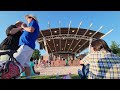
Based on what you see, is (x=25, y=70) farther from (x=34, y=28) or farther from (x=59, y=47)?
(x=59, y=47)

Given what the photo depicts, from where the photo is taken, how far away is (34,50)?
10.6 feet

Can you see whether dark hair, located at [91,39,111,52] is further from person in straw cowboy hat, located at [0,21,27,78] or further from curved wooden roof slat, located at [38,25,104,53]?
person in straw cowboy hat, located at [0,21,27,78]

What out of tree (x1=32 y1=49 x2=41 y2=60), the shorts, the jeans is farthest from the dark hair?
the shorts

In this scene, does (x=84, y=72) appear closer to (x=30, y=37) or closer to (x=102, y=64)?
(x=102, y=64)

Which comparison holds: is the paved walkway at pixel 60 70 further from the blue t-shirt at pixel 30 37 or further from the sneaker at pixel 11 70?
the blue t-shirt at pixel 30 37

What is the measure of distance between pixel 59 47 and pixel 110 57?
1.44 meters

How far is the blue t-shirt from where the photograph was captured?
3.19 meters

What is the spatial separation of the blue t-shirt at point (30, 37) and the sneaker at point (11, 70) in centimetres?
42

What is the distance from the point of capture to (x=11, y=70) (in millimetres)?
3117

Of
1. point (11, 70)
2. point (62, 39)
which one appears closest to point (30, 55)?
point (11, 70)

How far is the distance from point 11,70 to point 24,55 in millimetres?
362

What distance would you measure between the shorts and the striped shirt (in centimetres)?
106
